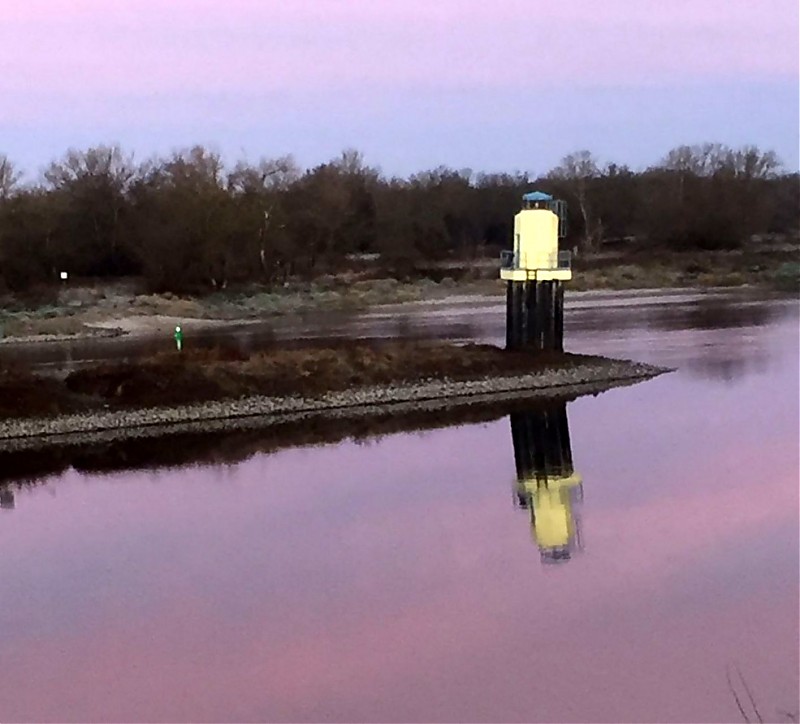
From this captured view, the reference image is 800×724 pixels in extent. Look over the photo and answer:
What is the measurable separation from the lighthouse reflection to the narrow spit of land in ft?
7.34

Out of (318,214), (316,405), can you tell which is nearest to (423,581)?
(316,405)

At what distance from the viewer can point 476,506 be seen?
15.8 metres

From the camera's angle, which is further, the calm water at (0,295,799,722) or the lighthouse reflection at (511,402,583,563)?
the lighthouse reflection at (511,402,583,563)

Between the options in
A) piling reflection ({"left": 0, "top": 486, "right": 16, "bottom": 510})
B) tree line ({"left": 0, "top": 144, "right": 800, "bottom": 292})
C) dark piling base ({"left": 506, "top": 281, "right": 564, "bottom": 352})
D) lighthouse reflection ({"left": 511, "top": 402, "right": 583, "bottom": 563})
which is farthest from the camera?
tree line ({"left": 0, "top": 144, "right": 800, "bottom": 292})

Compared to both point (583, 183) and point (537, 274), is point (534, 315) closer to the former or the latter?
point (537, 274)

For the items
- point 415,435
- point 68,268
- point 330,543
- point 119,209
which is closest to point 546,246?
point 415,435

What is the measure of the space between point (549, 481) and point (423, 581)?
4.90 metres

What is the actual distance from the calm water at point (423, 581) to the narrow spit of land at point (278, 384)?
3185mm

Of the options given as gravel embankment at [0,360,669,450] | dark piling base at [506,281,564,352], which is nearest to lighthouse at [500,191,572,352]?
dark piling base at [506,281,564,352]

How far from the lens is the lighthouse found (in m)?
26.6

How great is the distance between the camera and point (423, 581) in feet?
41.3

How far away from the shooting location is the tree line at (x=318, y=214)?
156ft

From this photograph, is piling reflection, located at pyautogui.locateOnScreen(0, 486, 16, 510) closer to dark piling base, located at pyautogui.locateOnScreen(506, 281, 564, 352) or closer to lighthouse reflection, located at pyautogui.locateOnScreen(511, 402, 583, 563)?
lighthouse reflection, located at pyautogui.locateOnScreen(511, 402, 583, 563)

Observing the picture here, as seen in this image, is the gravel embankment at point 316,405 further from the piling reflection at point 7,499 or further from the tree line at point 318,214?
the tree line at point 318,214
